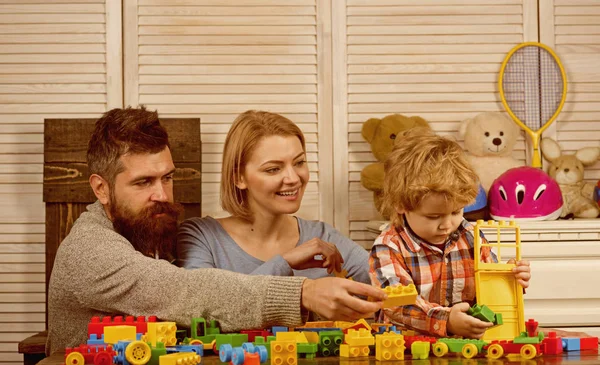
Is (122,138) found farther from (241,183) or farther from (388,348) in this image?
(388,348)

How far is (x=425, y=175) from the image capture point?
179 cm

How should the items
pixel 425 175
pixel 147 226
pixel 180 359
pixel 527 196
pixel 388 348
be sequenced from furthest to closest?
1. pixel 527 196
2. pixel 147 226
3. pixel 425 175
4. pixel 388 348
5. pixel 180 359

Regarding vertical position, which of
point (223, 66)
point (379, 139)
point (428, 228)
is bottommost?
point (428, 228)

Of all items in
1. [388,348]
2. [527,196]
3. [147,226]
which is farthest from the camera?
[527,196]

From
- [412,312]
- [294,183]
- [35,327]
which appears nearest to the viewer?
[412,312]

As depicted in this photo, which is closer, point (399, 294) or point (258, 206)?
point (399, 294)

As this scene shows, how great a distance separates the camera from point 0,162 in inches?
120

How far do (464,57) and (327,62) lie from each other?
516 mm

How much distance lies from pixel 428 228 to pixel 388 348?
20.4 inches

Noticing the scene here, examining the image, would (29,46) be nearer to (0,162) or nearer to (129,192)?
(0,162)

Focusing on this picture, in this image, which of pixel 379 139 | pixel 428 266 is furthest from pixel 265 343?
pixel 379 139

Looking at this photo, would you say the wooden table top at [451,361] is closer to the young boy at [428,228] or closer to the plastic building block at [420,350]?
the plastic building block at [420,350]

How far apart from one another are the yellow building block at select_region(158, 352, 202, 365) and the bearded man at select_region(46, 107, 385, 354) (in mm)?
296

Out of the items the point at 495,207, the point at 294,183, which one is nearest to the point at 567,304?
the point at 495,207
